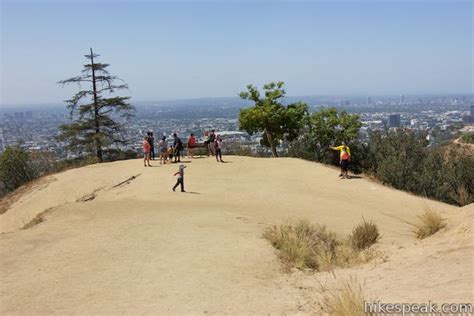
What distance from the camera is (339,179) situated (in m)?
19.7

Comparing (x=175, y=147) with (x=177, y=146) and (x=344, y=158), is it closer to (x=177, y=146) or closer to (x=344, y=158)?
(x=177, y=146)

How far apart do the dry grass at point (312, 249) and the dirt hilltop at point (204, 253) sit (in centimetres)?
29

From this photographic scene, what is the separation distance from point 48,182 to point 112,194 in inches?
263

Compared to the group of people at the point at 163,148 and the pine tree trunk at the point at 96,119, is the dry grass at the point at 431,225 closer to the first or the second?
the group of people at the point at 163,148

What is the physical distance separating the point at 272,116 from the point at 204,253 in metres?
20.0

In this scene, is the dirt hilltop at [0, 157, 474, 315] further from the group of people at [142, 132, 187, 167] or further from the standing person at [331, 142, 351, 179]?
the group of people at [142, 132, 187, 167]

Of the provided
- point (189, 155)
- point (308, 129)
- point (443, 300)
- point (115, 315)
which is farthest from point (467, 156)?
point (115, 315)

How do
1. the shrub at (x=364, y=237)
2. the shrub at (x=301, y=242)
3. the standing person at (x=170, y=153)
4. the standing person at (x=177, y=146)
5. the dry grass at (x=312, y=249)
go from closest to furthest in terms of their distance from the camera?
the dry grass at (x=312, y=249) < the shrub at (x=301, y=242) < the shrub at (x=364, y=237) < the standing person at (x=177, y=146) < the standing person at (x=170, y=153)

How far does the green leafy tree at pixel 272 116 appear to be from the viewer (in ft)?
94.9

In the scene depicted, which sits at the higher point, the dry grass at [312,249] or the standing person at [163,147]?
the standing person at [163,147]

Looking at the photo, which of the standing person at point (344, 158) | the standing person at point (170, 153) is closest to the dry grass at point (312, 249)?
the standing person at point (344, 158)

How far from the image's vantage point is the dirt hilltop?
702 cm

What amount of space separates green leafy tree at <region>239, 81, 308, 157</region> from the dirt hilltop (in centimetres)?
1093

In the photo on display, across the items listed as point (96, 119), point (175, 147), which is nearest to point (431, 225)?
point (175, 147)
